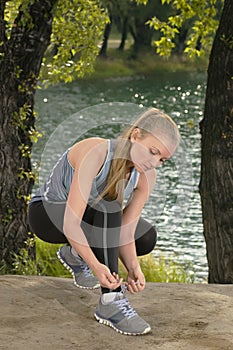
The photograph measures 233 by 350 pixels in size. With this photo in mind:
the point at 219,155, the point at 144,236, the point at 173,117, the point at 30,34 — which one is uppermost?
the point at 30,34

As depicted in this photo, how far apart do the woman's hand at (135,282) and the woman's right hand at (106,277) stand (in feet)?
0.50

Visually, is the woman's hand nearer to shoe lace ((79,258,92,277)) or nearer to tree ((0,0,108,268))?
shoe lace ((79,258,92,277))

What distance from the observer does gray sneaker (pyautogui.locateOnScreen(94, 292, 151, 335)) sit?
166 inches

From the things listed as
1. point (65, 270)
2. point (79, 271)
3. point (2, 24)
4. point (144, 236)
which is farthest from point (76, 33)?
point (144, 236)

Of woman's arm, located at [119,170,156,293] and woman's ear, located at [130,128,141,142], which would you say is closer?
woman's ear, located at [130,128,141,142]

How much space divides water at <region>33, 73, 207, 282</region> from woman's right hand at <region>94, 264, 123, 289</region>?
25.0 inches

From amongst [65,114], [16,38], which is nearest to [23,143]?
[16,38]

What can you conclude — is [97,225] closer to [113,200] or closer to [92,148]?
[113,200]

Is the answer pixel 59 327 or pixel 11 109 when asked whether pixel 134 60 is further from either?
pixel 59 327

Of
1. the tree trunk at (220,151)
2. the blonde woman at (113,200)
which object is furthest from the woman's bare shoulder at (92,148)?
the tree trunk at (220,151)

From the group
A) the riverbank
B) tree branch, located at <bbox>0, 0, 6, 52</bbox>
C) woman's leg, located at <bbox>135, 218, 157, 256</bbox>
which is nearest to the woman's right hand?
woman's leg, located at <bbox>135, 218, 157, 256</bbox>

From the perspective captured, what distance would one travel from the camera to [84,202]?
4.14 meters

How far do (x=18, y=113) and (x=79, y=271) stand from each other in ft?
7.64

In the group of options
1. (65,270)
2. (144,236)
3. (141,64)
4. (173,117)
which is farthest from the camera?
(141,64)
